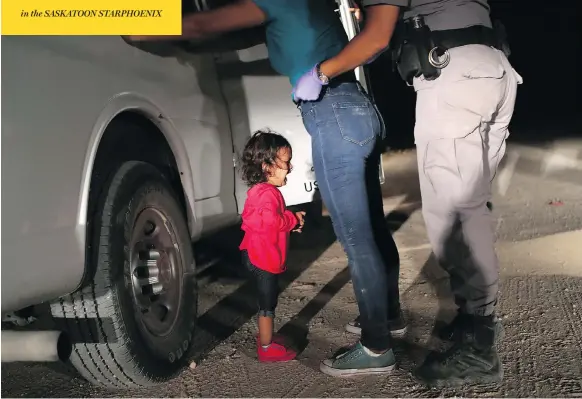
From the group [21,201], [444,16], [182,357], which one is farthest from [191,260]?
[444,16]

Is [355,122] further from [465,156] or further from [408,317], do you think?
[408,317]

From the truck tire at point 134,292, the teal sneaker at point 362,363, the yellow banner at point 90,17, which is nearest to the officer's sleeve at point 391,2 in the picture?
the yellow banner at point 90,17

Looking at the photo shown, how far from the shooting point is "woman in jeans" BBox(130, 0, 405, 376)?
2.42m

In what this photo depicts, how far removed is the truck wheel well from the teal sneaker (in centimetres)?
107

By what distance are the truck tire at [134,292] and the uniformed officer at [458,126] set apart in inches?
32.4

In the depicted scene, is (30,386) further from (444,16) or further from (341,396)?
(444,16)

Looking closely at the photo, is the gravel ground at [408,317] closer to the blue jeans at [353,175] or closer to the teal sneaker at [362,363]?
the teal sneaker at [362,363]

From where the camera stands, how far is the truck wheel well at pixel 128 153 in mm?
2213

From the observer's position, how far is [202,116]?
9.98 feet

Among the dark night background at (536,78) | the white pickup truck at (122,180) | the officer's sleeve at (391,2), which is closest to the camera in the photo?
the white pickup truck at (122,180)

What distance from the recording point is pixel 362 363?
2.55m

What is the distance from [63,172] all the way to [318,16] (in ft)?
4.02

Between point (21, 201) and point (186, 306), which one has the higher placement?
point (21, 201)

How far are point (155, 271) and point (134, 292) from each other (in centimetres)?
23
